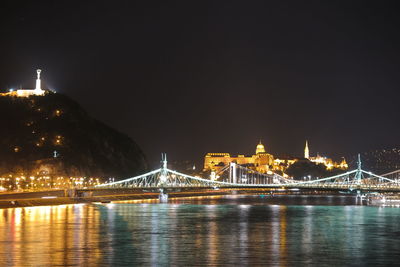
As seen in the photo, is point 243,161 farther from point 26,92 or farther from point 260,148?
point 26,92

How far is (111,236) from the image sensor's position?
109 feet

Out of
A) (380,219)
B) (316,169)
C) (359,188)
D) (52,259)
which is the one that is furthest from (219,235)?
(316,169)

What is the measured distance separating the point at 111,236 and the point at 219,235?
5.26 m

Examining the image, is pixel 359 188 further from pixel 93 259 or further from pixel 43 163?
pixel 93 259

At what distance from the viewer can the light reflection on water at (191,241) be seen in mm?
24828

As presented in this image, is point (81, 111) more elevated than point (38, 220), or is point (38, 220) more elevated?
point (81, 111)

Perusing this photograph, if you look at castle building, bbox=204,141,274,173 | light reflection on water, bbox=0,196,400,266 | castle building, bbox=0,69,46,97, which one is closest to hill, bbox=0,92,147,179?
castle building, bbox=0,69,46,97

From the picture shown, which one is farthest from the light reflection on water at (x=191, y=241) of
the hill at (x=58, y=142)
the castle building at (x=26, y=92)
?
the castle building at (x=26, y=92)

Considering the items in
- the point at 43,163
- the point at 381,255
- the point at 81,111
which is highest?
the point at 81,111

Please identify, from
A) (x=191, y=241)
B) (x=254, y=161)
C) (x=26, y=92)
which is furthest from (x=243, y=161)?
(x=191, y=241)

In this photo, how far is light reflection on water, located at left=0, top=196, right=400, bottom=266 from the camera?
977 inches

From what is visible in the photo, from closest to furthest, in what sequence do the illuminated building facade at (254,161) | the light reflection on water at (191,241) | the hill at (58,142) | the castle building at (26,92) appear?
1. the light reflection on water at (191,241)
2. the hill at (58,142)
3. the castle building at (26,92)
4. the illuminated building facade at (254,161)

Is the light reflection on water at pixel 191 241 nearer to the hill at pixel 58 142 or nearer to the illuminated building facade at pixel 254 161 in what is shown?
the hill at pixel 58 142

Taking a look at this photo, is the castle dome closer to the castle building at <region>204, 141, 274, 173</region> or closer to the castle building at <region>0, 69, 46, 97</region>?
the castle building at <region>204, 141, 274, 173</region>
